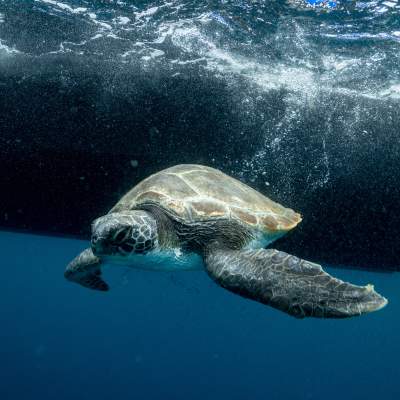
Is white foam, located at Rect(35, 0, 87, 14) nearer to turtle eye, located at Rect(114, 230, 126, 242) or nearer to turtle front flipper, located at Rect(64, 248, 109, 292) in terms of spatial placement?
turtle front flipper, located at Rect(64, 248, 109, 292)

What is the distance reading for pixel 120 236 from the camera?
3322mm

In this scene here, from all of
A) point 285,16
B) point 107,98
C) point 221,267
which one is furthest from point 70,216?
→ point 285,16

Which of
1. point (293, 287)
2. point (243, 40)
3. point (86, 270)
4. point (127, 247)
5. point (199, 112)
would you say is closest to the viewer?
point (293, 287)

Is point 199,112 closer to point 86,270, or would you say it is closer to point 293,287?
point 86,270

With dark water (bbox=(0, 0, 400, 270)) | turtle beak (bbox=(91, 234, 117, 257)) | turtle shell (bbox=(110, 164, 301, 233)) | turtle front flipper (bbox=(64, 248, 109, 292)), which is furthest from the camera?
dark water (bbox=(0, 0, 400, 270))

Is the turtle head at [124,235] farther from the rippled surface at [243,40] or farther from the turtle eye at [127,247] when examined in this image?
the rippled surface at [243,40]

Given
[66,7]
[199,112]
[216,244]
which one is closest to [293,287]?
[216,244]

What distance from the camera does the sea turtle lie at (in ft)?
8.48

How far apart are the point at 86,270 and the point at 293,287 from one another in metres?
3.03

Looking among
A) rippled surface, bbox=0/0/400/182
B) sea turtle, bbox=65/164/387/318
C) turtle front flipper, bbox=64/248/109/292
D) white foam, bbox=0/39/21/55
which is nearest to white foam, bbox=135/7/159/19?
rippled surface, bbox=0/0/400/182

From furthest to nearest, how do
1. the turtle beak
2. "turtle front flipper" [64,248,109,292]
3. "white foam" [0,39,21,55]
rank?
1. "white foam" [0,39,21,55]
2. "turtle front flipper" [64,248,109,292]
3. the turtle beak

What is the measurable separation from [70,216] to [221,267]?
431cm

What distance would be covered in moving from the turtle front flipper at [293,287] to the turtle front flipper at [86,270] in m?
1.92

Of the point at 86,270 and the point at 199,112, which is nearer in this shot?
the point at 86,270
